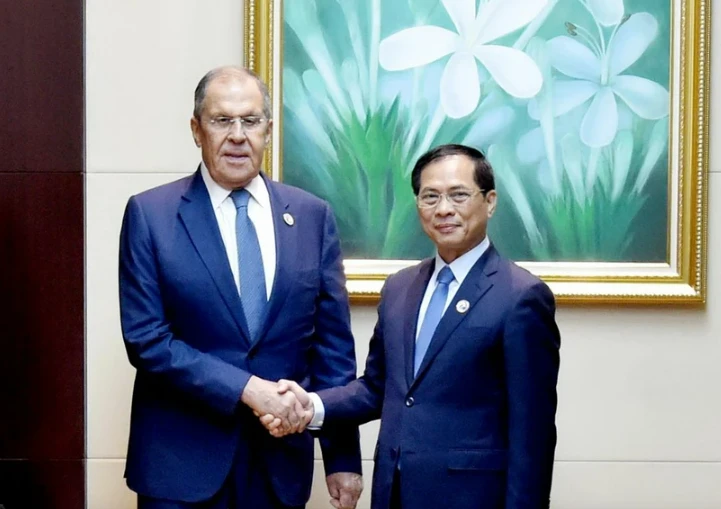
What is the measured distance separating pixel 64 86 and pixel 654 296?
7.00ft

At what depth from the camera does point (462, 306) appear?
8.27 feet

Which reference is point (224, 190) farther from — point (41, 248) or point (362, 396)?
point (41, 248)

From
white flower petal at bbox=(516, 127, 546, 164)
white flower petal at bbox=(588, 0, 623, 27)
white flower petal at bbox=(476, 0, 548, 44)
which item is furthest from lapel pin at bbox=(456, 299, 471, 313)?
white flower petal at bbox=(588, 0, 623, 27)

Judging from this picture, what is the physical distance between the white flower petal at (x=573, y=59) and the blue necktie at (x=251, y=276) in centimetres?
146

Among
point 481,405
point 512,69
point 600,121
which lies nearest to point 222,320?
point 481,405

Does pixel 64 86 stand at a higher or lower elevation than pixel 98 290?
higher

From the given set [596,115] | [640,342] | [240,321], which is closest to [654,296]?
[640,342]

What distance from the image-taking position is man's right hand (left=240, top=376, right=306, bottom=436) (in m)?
2.65

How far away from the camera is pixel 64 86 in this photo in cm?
372

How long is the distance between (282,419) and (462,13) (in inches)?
67.4

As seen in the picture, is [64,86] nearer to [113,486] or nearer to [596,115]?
[113,486]

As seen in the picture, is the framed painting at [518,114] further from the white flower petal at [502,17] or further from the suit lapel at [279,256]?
the suit lapel at [279,256]

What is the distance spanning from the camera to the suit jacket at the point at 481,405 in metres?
2.44

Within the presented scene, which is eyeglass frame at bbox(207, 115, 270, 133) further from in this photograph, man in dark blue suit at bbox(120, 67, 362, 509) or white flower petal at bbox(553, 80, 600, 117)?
white flower petal at bbox(553, 80, 600, 117)
